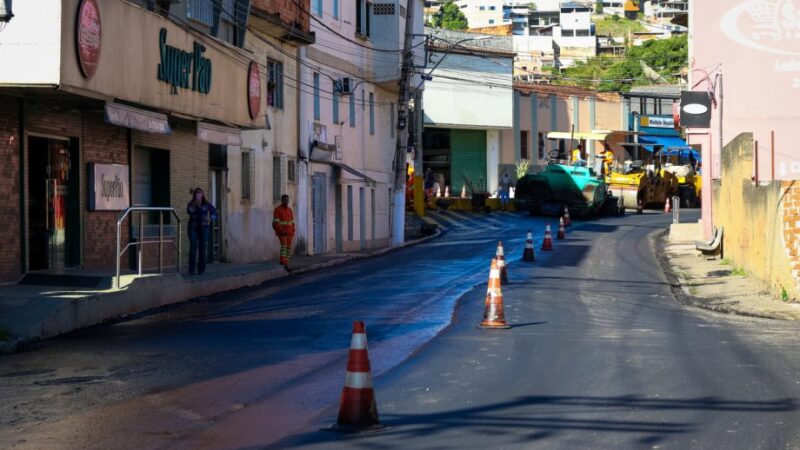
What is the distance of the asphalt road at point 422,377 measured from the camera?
335 inches

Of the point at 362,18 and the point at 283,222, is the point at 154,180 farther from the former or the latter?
the point at 362,18

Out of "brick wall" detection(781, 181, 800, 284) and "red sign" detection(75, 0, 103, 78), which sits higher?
"red sign" detection(75, 0, 103, 78)

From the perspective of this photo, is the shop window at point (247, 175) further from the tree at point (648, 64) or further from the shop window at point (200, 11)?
the tree at point (648, 64)

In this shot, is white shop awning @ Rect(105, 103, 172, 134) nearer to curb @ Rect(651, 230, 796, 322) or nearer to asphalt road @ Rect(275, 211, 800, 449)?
asphalt road @ Rect(275, 211, 800, 449)

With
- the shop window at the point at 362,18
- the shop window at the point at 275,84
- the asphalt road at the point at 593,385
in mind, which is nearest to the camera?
the asphalt road at the point at 593,385

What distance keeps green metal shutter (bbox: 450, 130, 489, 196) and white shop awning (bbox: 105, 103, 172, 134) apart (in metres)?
49.7

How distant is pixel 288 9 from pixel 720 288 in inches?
608

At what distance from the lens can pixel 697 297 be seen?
21.9 meters

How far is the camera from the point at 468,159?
2827 inches

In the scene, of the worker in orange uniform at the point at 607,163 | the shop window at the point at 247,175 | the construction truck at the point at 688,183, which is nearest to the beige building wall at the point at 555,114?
the construction truck at the point at 688,183

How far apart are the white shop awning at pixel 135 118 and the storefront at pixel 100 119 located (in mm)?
26

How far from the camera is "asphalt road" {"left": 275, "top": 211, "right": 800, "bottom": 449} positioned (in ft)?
27.2

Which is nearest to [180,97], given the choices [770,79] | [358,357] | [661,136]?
[358,357]

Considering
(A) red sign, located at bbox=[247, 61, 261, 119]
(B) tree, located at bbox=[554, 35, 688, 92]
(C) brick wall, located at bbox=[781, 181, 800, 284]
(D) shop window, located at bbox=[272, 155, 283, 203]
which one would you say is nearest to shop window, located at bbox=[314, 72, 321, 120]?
(D) shop window, located at bbox=[272, 155, 283, 203]
